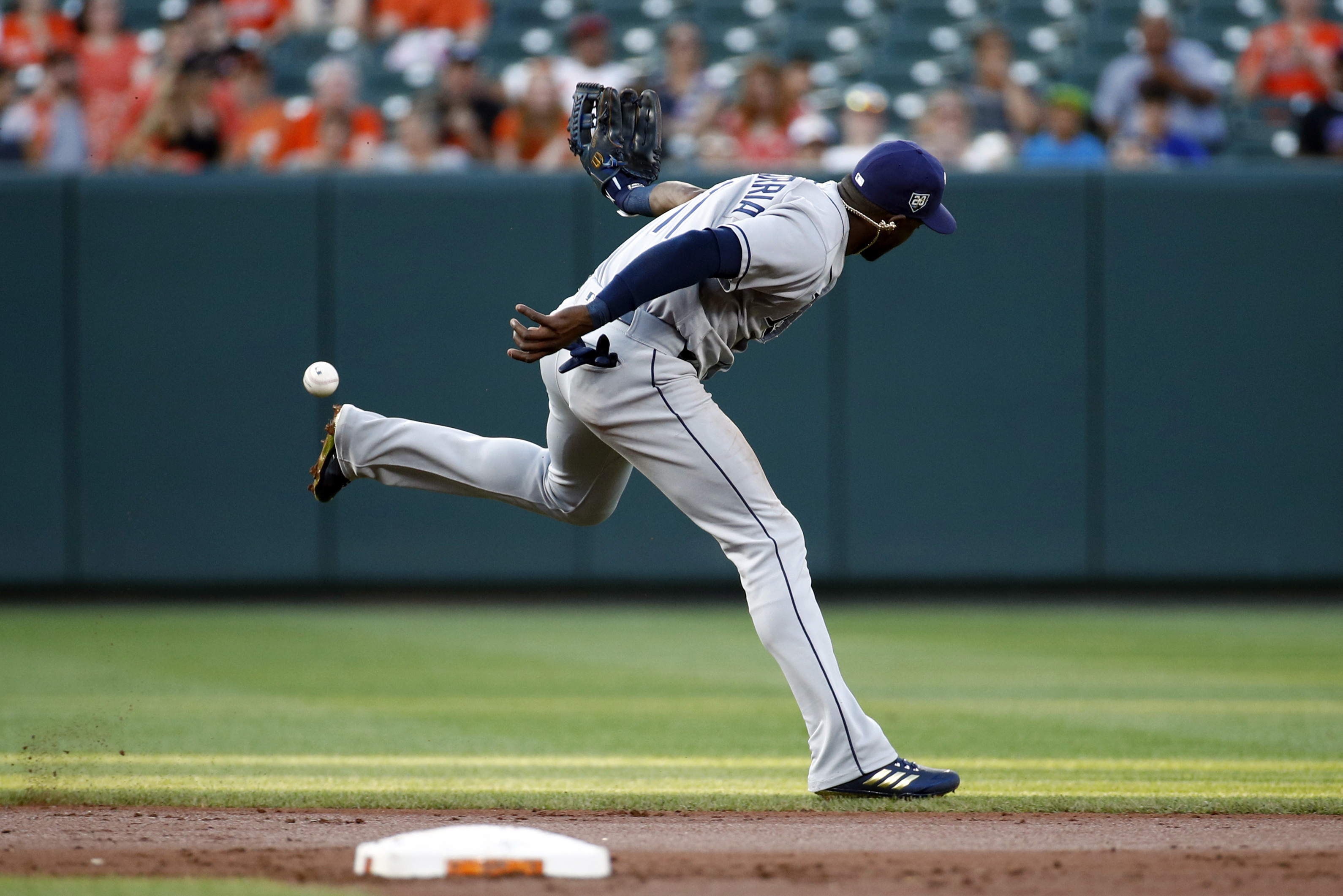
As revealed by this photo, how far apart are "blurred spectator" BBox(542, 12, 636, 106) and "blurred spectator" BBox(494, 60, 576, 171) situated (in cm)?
41

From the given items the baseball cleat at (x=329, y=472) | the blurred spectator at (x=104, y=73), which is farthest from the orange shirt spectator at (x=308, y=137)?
the baseball cleat at (x=329, y=472)

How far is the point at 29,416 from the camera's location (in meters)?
9.20

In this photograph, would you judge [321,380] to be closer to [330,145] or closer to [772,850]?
[772,850]

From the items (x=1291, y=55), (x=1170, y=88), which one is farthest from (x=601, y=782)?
(x=1291, y=55)

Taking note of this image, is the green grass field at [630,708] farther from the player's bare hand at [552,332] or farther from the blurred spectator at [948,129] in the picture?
the blurred spectator at [948,129]

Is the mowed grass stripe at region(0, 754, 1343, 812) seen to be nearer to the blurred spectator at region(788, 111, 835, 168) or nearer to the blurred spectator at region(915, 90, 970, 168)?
the blurred spectator at region(788, 111, 835, 168)

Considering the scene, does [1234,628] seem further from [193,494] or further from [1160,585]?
[193,494]

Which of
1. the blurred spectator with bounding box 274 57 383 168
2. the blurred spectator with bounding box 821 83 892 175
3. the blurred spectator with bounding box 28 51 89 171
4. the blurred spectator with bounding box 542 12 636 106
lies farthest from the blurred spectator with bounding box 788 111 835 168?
the blurred spectator with bounding box 28 51 89 171

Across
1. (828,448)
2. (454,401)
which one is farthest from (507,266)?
(828,448)

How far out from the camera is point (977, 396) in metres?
9.46

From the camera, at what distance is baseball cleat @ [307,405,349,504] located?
4.30 meters

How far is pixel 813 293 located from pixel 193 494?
6.25 meters

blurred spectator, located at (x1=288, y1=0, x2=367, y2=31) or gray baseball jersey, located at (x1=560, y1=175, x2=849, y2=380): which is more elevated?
blurred spectator, located at (x1=288, y1=0, x2=367, y2=31)

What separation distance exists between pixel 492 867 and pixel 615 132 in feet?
7.18
